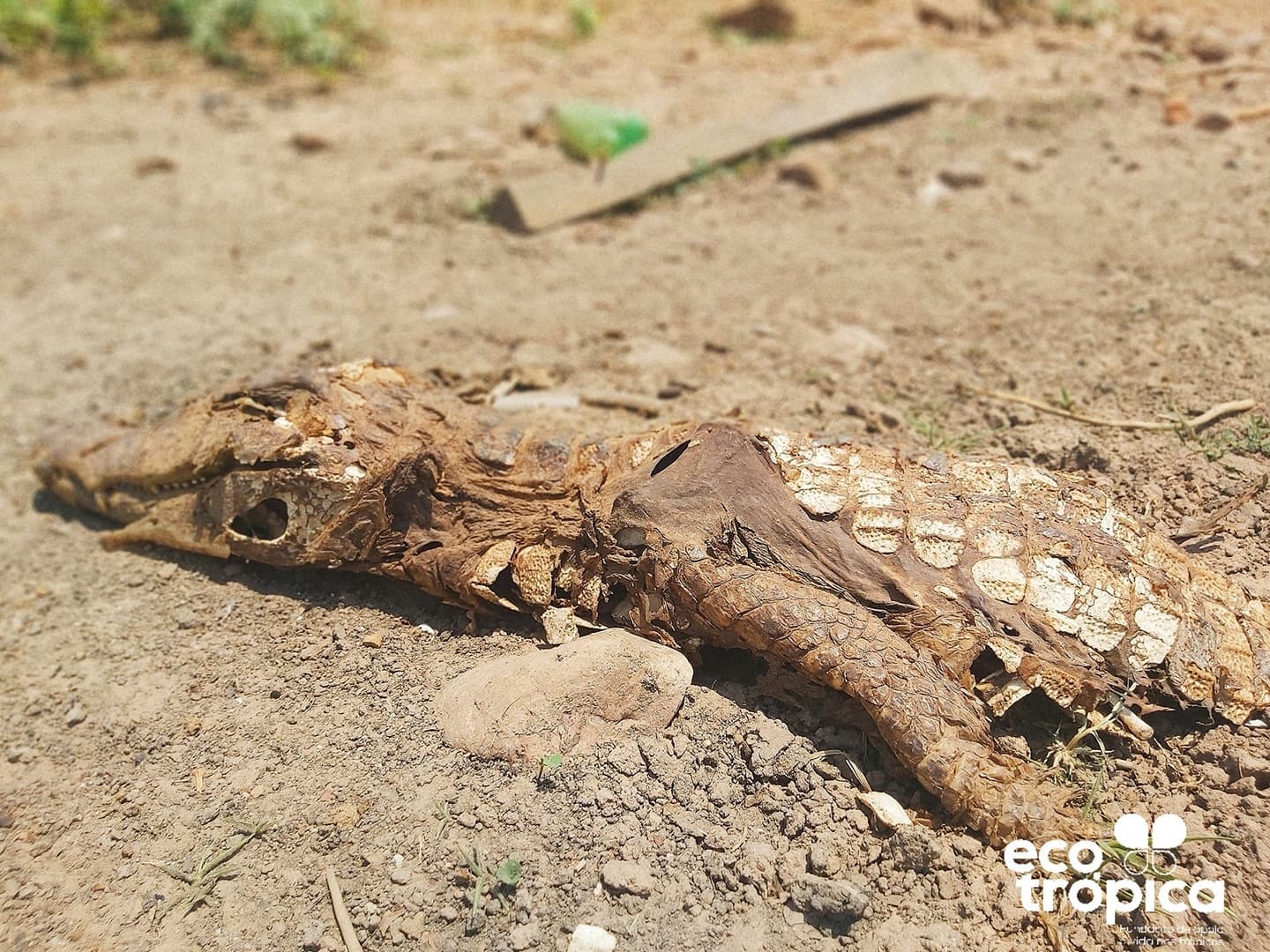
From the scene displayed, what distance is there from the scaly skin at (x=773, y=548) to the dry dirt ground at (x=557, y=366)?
0.18 m

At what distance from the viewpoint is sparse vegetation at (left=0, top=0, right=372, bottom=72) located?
24.5 ft

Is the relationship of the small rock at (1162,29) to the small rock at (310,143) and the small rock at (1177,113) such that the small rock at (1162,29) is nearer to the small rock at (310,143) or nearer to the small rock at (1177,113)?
the small rock at (1177,113)

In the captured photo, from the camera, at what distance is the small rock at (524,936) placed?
229 cm

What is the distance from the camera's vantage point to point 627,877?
2.38m

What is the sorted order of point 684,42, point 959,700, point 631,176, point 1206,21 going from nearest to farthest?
1. point 959,700
2. point 631,176
3. point 1206,21
4. point 684,42

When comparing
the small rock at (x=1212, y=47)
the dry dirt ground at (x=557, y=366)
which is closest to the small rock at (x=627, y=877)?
the dry dirt ground at (x=557, y=366)

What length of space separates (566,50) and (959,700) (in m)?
6.34

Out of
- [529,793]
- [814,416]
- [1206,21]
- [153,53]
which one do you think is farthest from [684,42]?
[529,793]

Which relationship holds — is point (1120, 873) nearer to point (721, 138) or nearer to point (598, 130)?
point (721, 138)

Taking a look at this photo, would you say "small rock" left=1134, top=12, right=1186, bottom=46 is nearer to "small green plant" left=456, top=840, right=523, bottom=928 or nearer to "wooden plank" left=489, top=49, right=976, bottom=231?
"wooden plank" left=489, top=49, right=976, bottom=231

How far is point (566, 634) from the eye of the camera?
2.88 metres

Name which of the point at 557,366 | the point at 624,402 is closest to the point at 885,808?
the point at 624,402

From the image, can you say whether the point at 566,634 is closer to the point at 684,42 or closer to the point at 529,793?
the point at 529,793

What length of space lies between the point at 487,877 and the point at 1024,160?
4.55m
